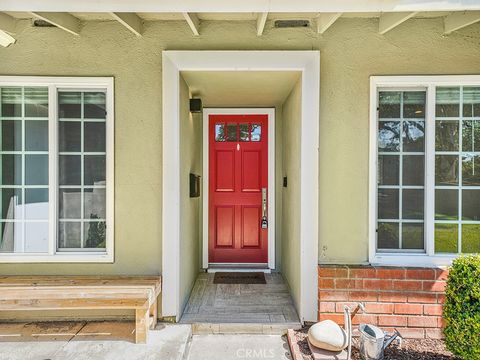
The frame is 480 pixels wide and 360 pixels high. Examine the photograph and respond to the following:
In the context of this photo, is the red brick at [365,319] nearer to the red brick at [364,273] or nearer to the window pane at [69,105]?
the red brick at [364,273]

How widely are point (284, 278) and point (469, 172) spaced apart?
94.7 inches

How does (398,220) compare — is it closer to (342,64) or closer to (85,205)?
(342,64)

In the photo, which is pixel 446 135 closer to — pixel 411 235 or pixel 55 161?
pixel 411 235

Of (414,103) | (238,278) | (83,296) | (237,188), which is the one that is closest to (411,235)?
(414,103)

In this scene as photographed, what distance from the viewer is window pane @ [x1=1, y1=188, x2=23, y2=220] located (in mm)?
3045

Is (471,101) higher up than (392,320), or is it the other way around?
(471,101)

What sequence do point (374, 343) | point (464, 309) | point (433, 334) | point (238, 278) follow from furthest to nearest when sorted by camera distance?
point (238, 278)
point (433, 334)
point (374, 343)
point (464, 309)

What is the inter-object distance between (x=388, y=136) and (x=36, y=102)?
3533 mm

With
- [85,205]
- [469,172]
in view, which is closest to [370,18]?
[469,172]

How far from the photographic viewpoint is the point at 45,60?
2.95 metres

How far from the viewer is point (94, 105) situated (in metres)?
3.05

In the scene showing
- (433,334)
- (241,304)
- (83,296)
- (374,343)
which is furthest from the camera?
(241,304)

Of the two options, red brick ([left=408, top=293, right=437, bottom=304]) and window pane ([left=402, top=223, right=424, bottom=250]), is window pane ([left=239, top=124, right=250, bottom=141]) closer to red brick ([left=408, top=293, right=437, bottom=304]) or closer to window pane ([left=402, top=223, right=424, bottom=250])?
window pane ([left=402, top=223, right=424, bottom=250])

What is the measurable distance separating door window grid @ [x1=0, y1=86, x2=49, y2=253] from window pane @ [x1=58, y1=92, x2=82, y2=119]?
14 cm
